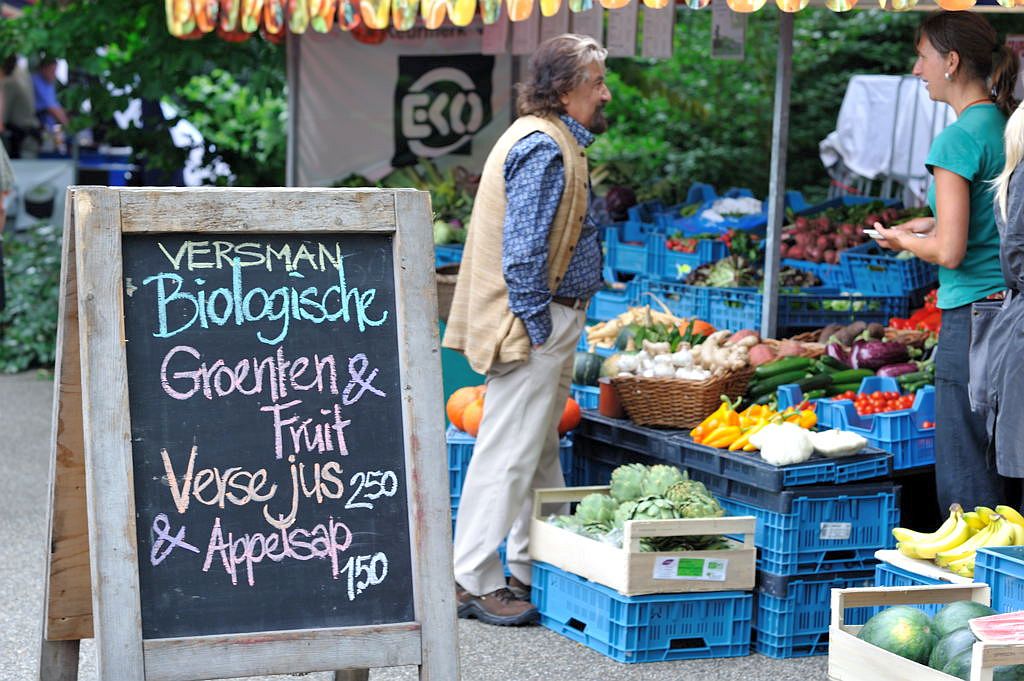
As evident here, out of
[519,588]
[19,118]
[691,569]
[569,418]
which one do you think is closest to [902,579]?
[691,569]

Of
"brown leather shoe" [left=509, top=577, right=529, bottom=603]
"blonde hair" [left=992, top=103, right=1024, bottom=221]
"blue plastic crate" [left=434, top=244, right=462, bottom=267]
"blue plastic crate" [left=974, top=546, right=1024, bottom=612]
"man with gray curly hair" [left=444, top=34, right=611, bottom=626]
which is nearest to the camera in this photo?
"blue plastic crate" [left=974, top=546, right=1024, bottom=612]

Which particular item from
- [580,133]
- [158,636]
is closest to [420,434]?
[158,636]

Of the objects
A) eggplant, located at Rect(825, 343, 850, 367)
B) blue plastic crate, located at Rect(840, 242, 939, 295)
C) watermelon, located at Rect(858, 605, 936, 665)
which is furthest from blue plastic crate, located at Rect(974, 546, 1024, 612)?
blue plastic crate, located at Rect(840, 242, 939, 295)

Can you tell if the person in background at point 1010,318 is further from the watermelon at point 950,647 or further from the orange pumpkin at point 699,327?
the orange pumpkin at point 699,327

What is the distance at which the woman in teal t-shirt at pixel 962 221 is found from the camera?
513cm

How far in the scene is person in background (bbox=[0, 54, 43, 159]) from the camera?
14812 millimetres

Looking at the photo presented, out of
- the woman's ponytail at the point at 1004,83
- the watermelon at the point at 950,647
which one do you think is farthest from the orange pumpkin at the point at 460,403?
the watermelon at the point at 950,647

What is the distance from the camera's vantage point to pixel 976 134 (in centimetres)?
513

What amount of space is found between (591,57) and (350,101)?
5.68 metres

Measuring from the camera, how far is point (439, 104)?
11031 mm

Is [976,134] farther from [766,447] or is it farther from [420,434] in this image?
[420,434]

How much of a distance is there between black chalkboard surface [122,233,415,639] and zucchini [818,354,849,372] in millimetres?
3339

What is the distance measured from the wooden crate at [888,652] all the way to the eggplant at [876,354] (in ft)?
8.52

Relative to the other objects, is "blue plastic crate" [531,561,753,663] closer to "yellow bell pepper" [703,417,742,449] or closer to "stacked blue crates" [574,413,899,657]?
"stacked blue crates" [574,413,899,657]
